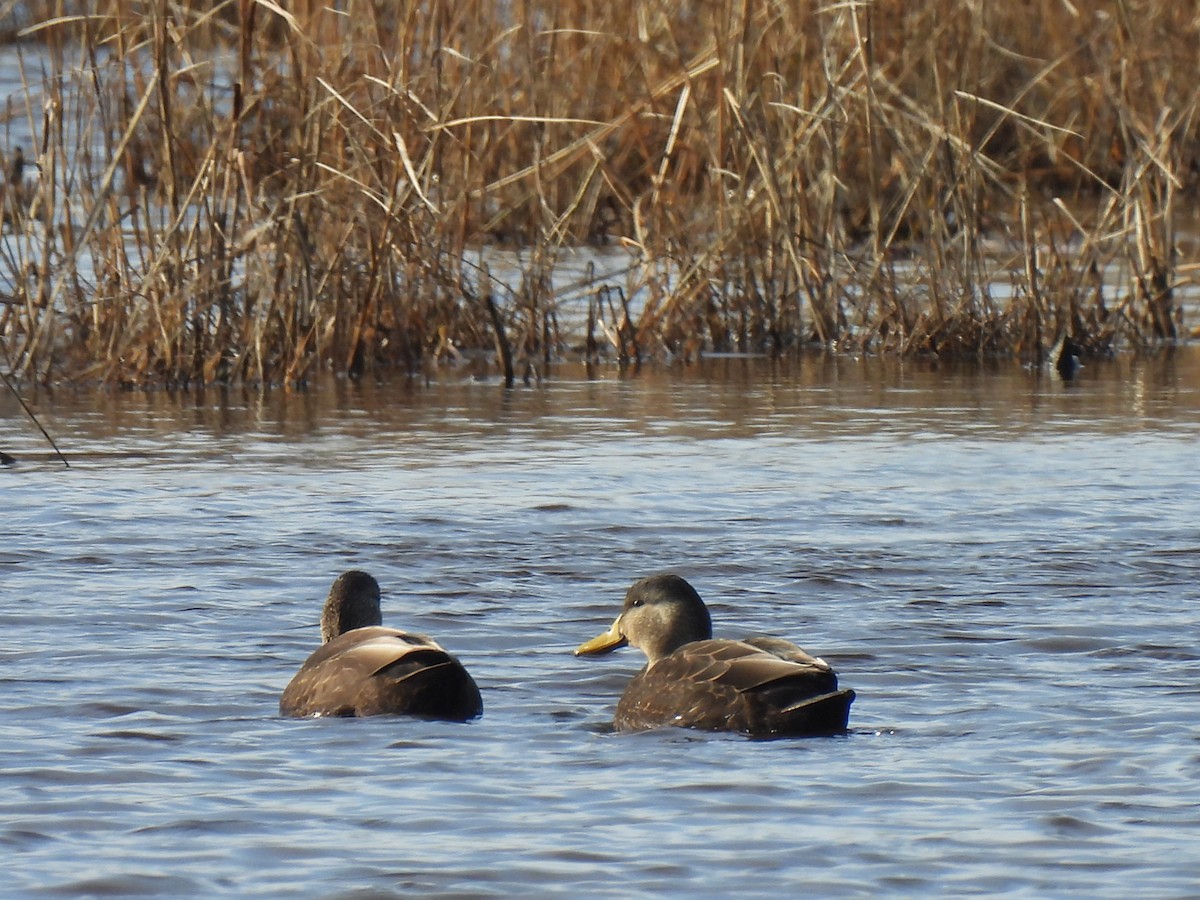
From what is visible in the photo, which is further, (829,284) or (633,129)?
(633,129)

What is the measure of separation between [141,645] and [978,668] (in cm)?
202

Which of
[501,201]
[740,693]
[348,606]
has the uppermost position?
[501,201]

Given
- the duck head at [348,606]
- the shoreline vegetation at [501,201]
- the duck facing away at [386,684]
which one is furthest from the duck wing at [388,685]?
the shoreline vegetation at [501,201]

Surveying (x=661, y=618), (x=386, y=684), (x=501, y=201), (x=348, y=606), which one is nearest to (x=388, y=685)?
(x=386, y=684)

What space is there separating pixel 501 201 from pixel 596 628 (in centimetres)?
764

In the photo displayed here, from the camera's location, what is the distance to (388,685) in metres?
5.63

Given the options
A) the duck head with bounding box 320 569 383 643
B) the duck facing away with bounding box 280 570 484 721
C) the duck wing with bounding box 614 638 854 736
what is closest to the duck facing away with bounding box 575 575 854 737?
the duck wing with bounding box 614 638 854 736

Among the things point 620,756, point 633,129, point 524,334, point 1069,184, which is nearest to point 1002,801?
point 620,756

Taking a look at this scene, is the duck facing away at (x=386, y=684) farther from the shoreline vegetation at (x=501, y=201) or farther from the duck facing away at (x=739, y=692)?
the shoreline vegetation at (x=501, y=201)

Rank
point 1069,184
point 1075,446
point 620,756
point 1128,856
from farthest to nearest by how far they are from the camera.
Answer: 1. point 1069,184
2. point 1075,446
3. point 620,756
4. point 1128,856

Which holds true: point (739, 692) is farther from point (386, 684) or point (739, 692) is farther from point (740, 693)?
point (386, 684)

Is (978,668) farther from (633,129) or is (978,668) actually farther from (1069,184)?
(1069,184)

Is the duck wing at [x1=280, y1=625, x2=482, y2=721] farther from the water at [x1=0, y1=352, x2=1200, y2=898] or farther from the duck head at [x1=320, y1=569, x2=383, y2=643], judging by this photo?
the duck head at [x1=320, y1=569, x2=383, y2=643]

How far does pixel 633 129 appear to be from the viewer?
13906mm
